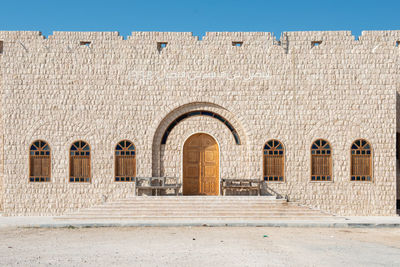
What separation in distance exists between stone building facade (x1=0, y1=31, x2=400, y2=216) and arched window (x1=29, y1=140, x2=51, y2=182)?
13 cm

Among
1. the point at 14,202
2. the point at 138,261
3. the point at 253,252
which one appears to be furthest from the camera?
the point at 14,202

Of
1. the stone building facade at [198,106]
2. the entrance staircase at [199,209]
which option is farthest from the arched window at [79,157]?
the entrance staircase at [199,209]

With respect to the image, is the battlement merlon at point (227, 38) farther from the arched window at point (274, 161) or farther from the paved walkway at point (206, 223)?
the paved walkway at point (206, 223)

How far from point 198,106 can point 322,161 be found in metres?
4.38

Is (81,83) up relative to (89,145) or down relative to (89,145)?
up

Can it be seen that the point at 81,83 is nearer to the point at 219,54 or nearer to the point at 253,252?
the point at 219,54

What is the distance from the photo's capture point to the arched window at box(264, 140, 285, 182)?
1377 centimetres

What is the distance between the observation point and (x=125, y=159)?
542 inches

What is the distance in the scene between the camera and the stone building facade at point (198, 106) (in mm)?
13656

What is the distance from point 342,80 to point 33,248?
10.3 meters

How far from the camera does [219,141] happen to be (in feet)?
45.8

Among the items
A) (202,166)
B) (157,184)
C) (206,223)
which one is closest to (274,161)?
(202,166)

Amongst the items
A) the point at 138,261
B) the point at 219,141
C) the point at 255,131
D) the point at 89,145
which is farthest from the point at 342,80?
the point at 138,261

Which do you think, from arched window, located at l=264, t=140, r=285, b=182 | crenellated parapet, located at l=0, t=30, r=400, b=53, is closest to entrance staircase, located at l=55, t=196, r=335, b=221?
arched window, located at l=264, t=140, r=285, b=182
